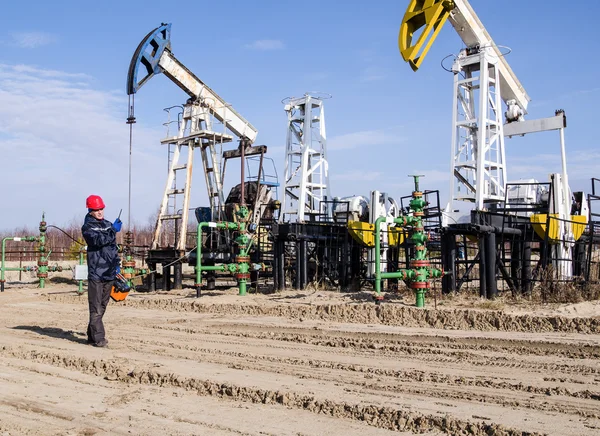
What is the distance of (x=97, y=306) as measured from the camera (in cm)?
789

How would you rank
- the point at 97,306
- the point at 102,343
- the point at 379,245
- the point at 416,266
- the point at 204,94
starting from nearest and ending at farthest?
the point at 102,343, the point at 97,306, the point at 379,245, the point at 416,266, the point at 204,94

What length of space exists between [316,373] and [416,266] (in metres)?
4.85

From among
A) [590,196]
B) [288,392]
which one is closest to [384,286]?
[590,196]

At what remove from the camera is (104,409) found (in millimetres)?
4828

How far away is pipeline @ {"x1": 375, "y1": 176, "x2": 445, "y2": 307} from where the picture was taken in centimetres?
1023

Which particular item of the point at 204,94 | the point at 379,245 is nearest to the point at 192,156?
the point at 204,94

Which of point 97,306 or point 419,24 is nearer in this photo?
point 97,306

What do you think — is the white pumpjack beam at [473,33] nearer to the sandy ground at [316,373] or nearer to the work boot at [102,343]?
the sandy ground at [316,373]

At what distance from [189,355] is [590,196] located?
9.63m

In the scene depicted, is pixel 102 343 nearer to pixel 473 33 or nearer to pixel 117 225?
pixel 117 225

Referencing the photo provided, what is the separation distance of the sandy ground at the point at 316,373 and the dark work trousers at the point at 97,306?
0.65 feet

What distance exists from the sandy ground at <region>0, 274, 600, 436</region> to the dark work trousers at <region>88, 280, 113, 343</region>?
197 millimetres

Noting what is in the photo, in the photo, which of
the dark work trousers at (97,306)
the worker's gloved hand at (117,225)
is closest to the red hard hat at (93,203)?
the worker's gloved hand at (117,225)

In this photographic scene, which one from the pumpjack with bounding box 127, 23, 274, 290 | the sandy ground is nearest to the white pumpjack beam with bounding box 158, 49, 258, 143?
the pumpjack with bounding box 127, 23, 274, 290
